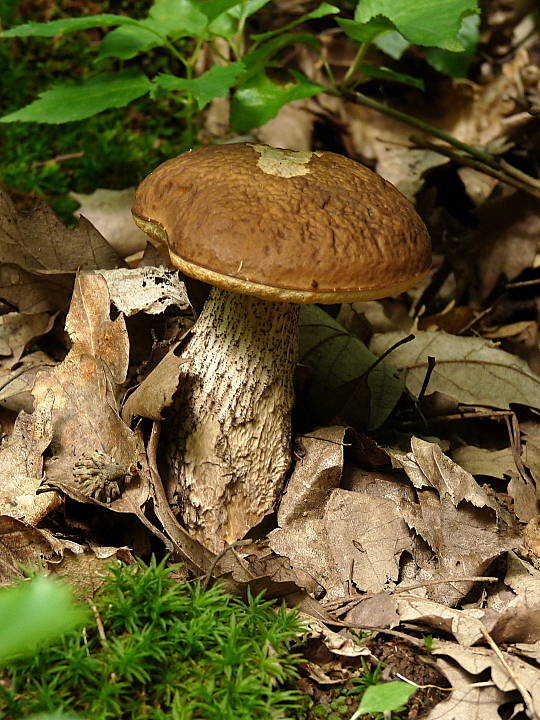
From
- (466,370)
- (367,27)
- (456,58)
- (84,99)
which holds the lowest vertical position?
(466,370)

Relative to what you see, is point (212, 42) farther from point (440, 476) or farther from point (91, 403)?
point (440, 476)

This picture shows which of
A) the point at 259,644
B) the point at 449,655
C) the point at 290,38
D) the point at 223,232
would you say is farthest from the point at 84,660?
the point at 290,38

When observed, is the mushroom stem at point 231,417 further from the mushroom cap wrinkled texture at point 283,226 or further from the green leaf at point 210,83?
the green leaf at point 210,83

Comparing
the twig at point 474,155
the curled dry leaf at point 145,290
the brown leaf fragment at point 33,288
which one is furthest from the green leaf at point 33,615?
the twig at point 474,155

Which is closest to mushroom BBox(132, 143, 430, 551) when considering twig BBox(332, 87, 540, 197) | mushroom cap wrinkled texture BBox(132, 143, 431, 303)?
mushroom cap wrinkled texture BBox(132, 143, 431, 303)

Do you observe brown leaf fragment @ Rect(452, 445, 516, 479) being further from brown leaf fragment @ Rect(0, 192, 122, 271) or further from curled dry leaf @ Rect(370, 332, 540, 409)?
brown leaf fragment @ Rect(0, 192, 122, 271)

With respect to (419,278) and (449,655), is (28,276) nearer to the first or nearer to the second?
(419,278)

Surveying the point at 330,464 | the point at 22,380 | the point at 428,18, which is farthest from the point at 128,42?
the point at 330,464
